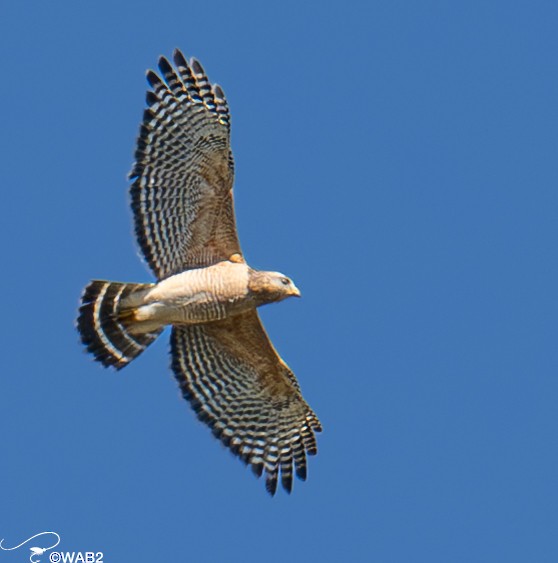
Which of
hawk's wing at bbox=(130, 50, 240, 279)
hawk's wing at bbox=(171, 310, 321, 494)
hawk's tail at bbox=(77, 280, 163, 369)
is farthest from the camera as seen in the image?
hawk's wing at bbox=(171, 310, 321, 494)

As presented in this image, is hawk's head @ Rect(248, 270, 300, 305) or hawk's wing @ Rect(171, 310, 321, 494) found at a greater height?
hawk's head @ Rect(248, 270, 300, 305)

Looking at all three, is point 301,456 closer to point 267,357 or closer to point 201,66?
point 267,357

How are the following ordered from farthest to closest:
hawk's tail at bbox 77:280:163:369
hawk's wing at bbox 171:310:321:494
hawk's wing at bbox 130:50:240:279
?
hawk's wing at bbox 171:310:321:494 < hawk's tail at bbox 77:280:163:369 < hawk's wing at bbox 130:50:240:279

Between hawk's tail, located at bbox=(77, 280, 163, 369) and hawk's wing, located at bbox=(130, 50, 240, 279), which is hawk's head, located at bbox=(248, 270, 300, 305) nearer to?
hawk's wing, located at bbox=(130, 50, 240, 279)

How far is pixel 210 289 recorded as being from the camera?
17.2 meters

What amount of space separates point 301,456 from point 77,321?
9.30 feet

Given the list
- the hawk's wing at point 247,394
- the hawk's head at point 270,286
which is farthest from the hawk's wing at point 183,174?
the hawk's wing at point 247,394

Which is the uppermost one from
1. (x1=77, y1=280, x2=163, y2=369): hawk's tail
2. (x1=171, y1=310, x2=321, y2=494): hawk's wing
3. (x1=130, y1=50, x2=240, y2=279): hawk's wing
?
(x1=130, y1=50, x2=240, y2=279): hawk's wing

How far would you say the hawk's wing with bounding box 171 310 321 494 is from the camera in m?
18.0

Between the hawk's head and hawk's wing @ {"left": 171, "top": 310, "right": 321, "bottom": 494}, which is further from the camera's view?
hawk's wing @ {"left": 171, "top": 310, "right": 321, "bottom": 494}

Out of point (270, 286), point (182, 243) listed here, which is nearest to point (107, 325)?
point (182, 243)

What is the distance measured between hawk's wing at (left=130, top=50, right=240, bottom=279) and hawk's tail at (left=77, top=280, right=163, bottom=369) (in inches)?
19.4

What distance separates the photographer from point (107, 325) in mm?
17375

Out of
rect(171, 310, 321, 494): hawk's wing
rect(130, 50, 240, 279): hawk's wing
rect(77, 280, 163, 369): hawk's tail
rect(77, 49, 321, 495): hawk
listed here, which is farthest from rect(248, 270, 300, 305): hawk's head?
rect(77, 280, 163, 369): hawk's tail
